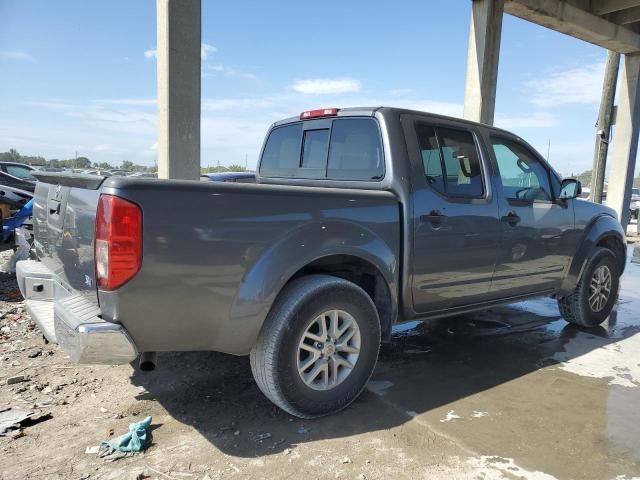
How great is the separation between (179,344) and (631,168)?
14.8 meters

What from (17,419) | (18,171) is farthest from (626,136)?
(18,171)

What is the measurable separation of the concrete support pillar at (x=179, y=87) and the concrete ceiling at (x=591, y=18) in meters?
6.79

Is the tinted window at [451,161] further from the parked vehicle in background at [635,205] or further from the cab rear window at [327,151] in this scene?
the parked vehicle in background at [635,205]

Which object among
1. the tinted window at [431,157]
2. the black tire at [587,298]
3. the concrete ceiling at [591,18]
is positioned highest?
the concrete ceiling at [591,18]

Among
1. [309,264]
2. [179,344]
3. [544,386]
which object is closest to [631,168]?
[544,386]

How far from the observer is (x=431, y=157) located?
139 inches

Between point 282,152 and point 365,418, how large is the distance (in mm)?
2480

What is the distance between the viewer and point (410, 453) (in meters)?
2.63

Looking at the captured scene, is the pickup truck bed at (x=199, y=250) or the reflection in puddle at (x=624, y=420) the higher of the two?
the pickup truck bed at (x=199, y=250)

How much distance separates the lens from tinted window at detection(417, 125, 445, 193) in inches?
136

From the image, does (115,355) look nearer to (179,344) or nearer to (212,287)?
(179,344)

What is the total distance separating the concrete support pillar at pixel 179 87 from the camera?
18.4 ft

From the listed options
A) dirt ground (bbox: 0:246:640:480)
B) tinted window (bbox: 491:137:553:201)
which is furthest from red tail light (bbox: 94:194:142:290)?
tinted window (bbox: 491:137:553:201)

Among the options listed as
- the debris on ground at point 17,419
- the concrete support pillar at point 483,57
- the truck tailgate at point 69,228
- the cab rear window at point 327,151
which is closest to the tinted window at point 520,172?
the cab rear window at point 327,151
